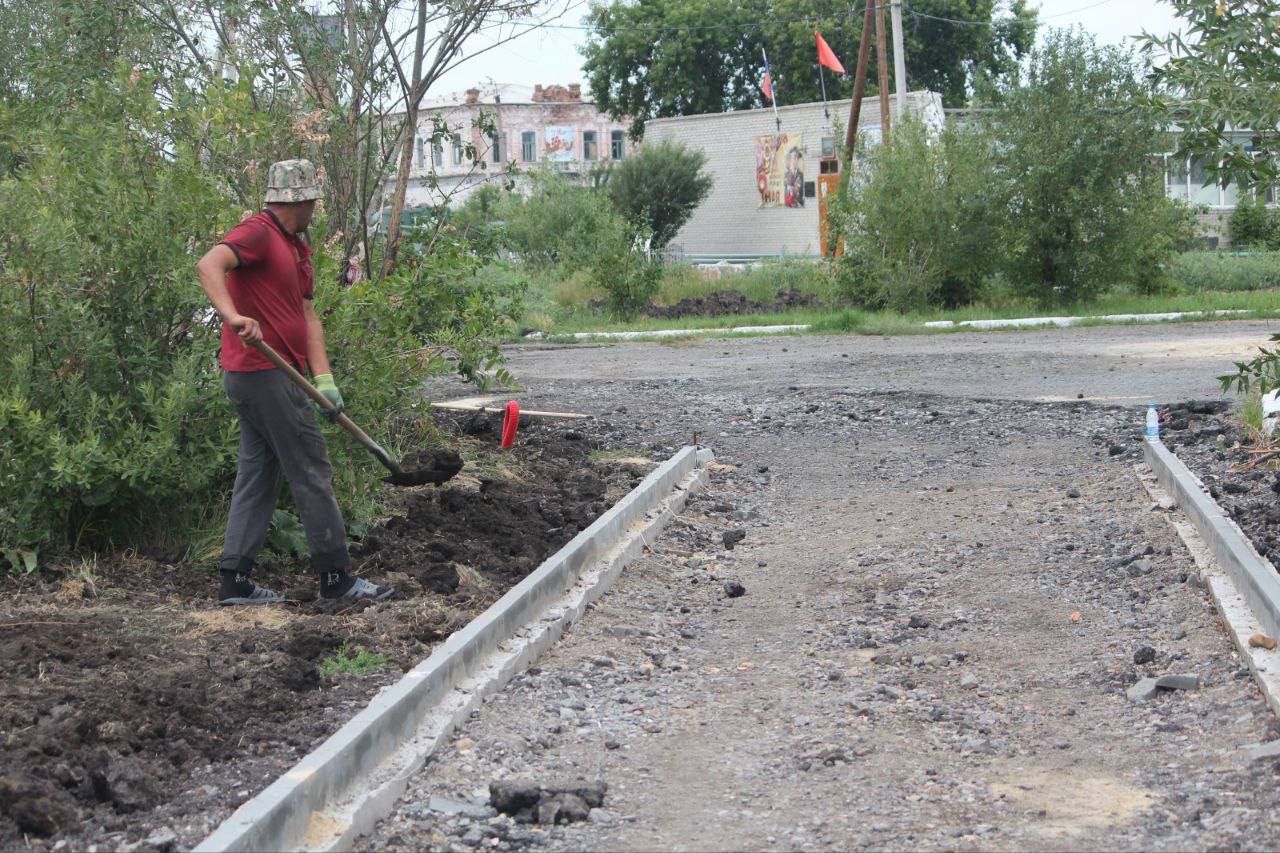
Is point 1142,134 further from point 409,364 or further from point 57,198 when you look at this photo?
point 57,198

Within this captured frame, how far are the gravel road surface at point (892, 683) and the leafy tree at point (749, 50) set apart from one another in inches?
2055

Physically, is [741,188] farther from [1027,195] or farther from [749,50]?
[1027,195]

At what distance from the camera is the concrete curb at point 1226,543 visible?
5.62m

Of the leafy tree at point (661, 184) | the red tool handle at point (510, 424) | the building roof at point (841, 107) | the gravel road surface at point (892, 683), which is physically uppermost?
the building roof at point (841, 107)

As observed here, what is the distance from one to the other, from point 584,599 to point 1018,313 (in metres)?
20.1

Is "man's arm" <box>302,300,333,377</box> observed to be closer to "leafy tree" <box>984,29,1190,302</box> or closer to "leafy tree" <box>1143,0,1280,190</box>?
"leafy tree" <box>1143,0,1280,190</box>

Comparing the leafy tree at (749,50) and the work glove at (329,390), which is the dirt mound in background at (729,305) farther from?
the leafy tree at (749,50)

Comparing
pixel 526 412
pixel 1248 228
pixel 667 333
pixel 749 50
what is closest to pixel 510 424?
pixel 526 412

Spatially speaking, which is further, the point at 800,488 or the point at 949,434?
the point at 949,434

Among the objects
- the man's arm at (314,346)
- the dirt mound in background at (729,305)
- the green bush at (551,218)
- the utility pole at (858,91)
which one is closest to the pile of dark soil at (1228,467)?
the man's arm at (314,346)

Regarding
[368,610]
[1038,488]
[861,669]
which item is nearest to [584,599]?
[368,610]

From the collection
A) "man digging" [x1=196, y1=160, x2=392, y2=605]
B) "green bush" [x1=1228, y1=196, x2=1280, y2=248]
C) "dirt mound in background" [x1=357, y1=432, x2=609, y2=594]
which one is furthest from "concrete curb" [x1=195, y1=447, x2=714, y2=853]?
"green bush" [x1=1228, y1=196, x2=1280, y2=248]

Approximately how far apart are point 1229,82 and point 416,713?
18.9ft

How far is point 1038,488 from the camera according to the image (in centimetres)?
960
